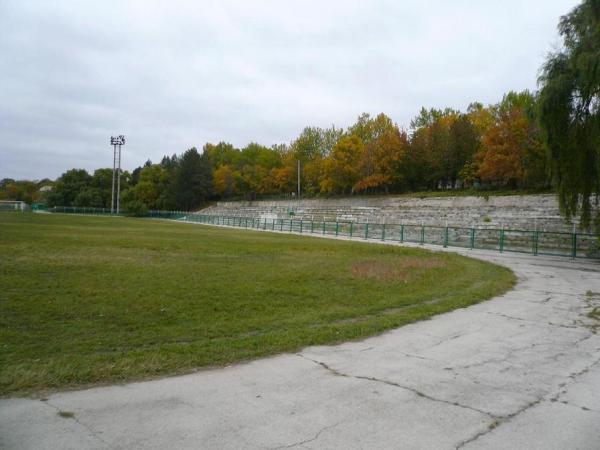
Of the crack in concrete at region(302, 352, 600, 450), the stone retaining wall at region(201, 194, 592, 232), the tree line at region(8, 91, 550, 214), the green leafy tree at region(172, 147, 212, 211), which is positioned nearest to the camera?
the crack in concrete at region(302, 352, 600, 450)

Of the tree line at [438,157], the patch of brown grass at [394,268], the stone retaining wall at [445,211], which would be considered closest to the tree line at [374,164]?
the tree line at [438,157]

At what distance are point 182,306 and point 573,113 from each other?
69.5 ft

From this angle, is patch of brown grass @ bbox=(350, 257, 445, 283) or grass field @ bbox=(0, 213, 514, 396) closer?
grass field @ bbox=(0, 213, 514, 396)

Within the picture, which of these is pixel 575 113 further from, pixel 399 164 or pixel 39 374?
pixel 399 164

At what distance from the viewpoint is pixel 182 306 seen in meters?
9.77

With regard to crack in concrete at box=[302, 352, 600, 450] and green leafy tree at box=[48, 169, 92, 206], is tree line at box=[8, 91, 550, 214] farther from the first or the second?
crack in concrete at box=[302, 352, 600, 450]

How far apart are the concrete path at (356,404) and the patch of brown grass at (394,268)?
23.8 ft

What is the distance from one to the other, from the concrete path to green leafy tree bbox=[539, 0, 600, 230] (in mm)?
17194

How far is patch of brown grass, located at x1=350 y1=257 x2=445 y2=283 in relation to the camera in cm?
1503

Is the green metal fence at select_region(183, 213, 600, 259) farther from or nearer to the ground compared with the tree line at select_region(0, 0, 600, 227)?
nearer to the ground

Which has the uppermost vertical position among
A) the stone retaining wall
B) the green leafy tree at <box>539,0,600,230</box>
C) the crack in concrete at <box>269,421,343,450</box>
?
the green leafy tree at <box>539,0,600,230</box>

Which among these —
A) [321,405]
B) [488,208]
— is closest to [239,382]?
[321,405]

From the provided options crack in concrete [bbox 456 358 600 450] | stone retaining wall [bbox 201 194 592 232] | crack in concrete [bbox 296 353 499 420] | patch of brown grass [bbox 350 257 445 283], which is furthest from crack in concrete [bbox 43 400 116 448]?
stone retaining wall [bbox 201 194 592 232]

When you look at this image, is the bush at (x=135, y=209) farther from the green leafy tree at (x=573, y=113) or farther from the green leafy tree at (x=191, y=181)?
the green leafy tree at (x=573, y=113)
